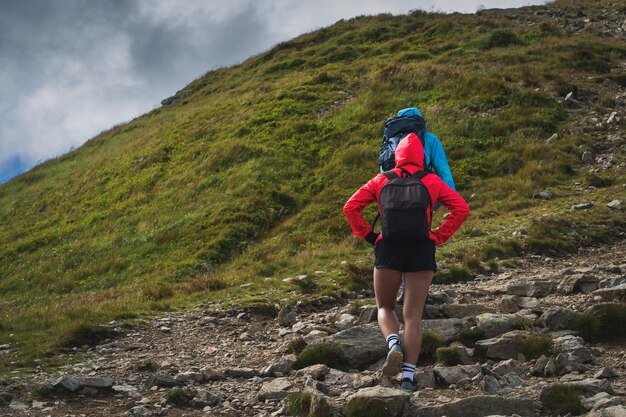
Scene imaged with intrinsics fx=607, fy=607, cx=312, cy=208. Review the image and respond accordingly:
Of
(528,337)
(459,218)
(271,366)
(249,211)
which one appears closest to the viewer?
(459,218)

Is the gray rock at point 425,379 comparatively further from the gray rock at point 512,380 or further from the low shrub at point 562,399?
the low shrub at point 562,399

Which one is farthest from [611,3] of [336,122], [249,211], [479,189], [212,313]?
[212,313]

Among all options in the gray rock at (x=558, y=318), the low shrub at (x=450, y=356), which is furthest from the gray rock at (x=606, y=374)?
the gray rock at (x=558, y=318)

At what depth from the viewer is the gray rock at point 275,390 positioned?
7180mm

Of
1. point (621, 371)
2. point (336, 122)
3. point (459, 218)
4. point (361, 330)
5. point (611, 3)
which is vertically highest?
point (611, 3)

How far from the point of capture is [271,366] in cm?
855

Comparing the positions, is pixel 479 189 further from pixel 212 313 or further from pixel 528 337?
pixel 528 337

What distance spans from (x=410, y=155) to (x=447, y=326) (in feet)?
11.3

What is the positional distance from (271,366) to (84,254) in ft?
60.7

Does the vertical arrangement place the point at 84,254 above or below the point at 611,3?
below

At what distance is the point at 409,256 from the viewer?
6504 mm

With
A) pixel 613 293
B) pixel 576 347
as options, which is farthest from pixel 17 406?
pixel 613 293

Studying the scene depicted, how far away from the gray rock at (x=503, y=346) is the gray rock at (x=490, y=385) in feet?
3.93

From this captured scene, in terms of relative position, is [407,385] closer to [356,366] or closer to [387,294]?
[387,294]
